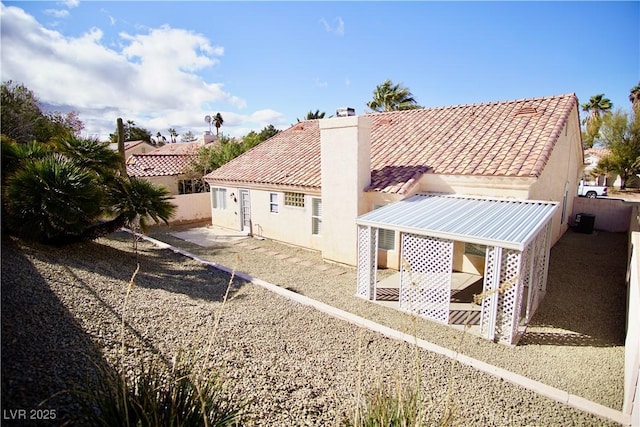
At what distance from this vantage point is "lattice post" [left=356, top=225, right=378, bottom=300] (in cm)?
1183

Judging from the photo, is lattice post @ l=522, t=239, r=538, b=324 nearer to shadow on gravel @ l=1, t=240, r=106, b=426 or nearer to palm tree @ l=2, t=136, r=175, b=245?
shadow on gravel @ l=1, t=240, r=106, b=426

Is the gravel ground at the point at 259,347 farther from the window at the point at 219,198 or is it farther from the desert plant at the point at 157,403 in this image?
the window at the point at 219,198

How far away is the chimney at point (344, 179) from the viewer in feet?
48.4

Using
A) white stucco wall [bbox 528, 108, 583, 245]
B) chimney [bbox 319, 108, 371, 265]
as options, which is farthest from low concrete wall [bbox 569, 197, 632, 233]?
chimney [bbox 319, 108, 371, 265]

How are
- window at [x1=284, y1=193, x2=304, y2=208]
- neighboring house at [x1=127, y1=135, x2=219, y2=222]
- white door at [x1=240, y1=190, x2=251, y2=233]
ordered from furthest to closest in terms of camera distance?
neighboring house at [x1=127, y1=135, x2=219, y2=222] → white door at [x1=240, y1=190, x2=251, y2=233] → window at [x1=284, y1=193, x2=304, y2=208]

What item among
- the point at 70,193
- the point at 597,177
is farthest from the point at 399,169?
the point at 597,177

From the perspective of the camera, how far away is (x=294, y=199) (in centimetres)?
1892

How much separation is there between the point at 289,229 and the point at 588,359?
1422 centimetres

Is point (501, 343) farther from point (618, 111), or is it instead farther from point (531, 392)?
point (618, 111)

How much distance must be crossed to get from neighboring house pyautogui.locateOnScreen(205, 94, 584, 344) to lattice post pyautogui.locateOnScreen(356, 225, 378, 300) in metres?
0.04

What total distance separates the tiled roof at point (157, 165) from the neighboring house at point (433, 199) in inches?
321

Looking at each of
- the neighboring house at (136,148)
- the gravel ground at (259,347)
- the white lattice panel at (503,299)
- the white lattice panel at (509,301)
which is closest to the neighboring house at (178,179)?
the gravel ground at (259,347)

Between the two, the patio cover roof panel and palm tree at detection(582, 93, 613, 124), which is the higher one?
palm tree at detection(582, 93, 613, 124)

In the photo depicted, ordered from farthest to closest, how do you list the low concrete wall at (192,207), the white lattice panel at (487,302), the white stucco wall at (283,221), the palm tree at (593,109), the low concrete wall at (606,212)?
the palm tree at (593,109), the low concrete wall at (192,207), the low concrete wall at (606,212), the white stucco wall at (283,221), the white lattice panel at (487,302)
